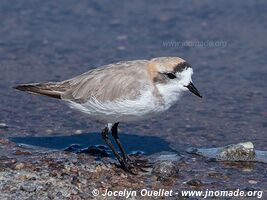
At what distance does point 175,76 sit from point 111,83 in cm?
72

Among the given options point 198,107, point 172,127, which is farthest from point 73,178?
point 198,107

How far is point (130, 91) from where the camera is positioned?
766cm

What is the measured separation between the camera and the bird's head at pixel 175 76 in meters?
7.66

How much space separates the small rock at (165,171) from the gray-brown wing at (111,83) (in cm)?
79

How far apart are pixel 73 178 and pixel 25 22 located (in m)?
6.04

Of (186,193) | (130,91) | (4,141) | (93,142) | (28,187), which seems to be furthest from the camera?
(93,142)

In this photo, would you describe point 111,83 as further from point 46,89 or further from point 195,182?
point 195,182

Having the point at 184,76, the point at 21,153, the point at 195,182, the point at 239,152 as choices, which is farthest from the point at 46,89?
the point at 239,152

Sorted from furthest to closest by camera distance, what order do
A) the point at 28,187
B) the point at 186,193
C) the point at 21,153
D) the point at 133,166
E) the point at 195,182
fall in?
the point at 21,153
the point at 133,166
the point at 195,182
the point at 186,193
the point at 28,187

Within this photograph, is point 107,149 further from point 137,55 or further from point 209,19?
point 209,19

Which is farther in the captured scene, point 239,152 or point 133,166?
point 239,152

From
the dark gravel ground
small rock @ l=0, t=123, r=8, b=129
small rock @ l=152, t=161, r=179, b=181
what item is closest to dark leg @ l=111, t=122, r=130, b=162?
the dark gravel ground

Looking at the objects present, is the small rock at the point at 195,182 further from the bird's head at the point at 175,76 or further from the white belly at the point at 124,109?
the bird's head at the point at 175,76

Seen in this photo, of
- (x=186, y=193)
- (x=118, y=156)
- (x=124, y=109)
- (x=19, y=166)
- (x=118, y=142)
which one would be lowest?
(x=186, y=193)
